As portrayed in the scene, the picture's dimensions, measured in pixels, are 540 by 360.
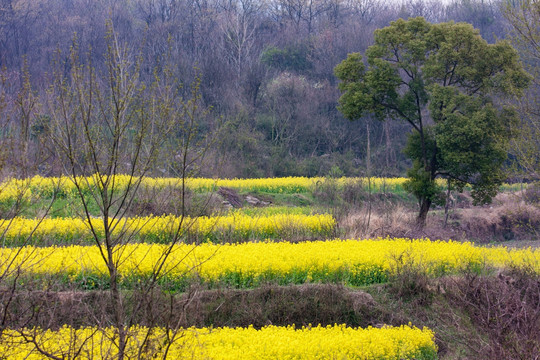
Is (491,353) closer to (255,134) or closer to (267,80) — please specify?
(255,134)

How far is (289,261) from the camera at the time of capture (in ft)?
36.4

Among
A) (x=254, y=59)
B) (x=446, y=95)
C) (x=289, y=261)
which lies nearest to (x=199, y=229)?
(x=289, y=261)

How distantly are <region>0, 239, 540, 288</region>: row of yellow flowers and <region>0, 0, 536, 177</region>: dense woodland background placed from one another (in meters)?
20.6

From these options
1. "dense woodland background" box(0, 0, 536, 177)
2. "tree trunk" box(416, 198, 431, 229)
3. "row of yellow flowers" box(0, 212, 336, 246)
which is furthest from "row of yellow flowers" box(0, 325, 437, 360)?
"dense woodland background" box(0, 0, 536, 177)

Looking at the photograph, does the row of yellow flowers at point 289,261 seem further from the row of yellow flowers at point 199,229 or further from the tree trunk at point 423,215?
the tree trunk at point 423,215

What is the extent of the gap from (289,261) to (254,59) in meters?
37.4

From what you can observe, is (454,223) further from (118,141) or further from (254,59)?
(254,59)

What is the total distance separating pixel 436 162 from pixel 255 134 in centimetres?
1869

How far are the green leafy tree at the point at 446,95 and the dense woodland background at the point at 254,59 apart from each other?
13256 mm

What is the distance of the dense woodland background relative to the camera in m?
38.4

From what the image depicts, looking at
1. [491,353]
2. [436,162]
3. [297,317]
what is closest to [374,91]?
[436,162]

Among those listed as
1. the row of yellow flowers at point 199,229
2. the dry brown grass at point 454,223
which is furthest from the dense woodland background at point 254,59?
the row of yellow flowers at point 199,229

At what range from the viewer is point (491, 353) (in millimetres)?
5559

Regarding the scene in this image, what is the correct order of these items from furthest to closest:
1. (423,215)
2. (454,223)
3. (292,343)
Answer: (454,223) → (423,215) → (292,343)
